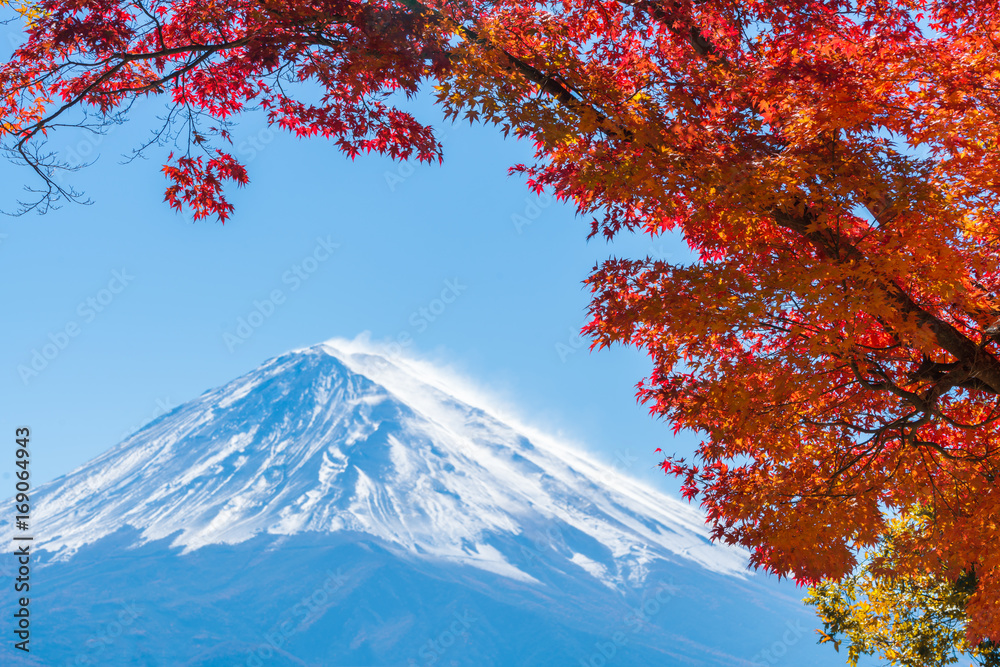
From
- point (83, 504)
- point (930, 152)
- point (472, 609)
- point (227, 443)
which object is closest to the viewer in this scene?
point (930, 152)

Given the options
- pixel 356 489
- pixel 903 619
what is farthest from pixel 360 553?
pixel 903 619

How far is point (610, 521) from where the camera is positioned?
118 meters

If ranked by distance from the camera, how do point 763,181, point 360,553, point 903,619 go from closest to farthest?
point 763,181
point 903,619
point 360,553

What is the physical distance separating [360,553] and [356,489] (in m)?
16.0

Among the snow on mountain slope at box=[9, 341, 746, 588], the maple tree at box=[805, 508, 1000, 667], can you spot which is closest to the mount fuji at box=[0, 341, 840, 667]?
the snow on mountain slope at box=[9, 341, 746, 588]

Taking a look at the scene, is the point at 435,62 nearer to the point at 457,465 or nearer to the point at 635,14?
the point at 635,14

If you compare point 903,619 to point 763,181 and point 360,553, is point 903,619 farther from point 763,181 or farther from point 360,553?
point 360,553

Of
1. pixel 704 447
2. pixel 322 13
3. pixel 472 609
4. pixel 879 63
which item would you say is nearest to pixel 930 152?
pixel 879 63

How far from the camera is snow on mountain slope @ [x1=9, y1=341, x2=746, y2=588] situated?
3949 inches

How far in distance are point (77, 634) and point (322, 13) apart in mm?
94974

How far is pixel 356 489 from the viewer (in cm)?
10612

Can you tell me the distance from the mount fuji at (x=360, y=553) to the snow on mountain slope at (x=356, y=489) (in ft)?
1.27

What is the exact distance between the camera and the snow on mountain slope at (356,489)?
329 feet

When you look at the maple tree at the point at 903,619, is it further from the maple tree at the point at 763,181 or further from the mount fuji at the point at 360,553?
the mount fuji at the point at 360,553
